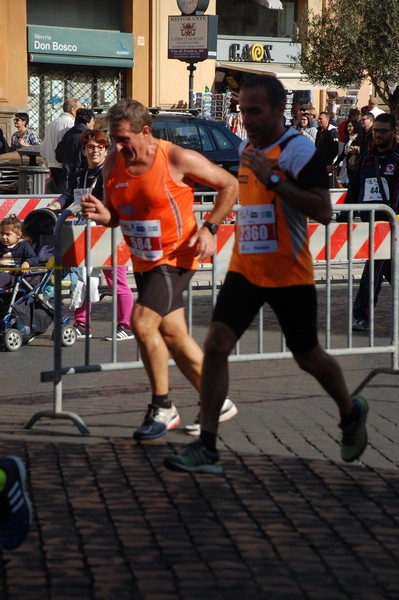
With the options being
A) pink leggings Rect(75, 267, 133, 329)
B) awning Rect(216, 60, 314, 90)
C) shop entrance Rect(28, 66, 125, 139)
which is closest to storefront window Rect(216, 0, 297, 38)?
awning Rect(216, 60, 314, 90)

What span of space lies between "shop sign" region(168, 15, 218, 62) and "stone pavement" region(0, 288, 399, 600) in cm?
1817

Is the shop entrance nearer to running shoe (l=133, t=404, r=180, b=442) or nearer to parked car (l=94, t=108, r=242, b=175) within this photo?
parked car (l=94, t=108, r=242, b=175)

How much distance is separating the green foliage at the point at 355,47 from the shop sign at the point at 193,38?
12003 millimetres

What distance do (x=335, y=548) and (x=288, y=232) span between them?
1697 mm

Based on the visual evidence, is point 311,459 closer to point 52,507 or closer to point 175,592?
point 52,507

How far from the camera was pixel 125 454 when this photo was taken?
6605mm

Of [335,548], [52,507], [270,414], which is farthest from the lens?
[270,414]

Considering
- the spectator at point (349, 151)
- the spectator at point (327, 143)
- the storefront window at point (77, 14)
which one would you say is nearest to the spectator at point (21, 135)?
the spectator at point (327, 143)

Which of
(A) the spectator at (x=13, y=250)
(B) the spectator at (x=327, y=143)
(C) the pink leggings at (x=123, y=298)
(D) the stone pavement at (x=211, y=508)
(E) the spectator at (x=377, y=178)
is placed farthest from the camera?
(B) the spectator at (x=327, y=143)

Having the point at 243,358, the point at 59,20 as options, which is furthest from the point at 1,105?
the point at 243,358

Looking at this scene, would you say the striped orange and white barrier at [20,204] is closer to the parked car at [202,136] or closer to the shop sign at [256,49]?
the parked car at [202,136]

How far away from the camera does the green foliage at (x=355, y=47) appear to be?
37.7 meters

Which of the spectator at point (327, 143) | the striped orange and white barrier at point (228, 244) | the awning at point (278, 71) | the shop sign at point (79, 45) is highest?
the shop sign at point (79, 45)

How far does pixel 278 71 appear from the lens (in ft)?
133
